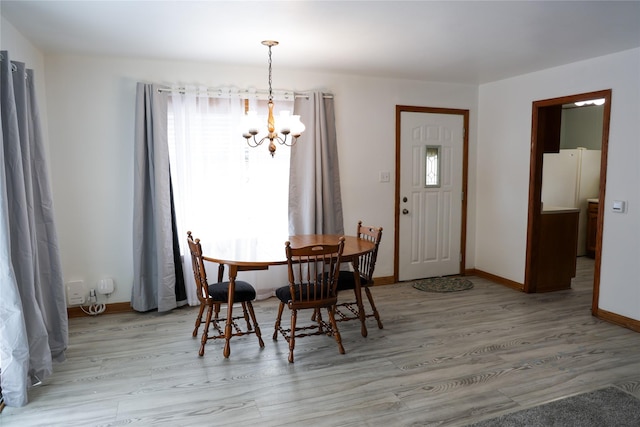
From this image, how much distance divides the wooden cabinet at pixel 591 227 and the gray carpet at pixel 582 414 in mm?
4362

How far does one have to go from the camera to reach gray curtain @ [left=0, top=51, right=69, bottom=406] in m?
2.41

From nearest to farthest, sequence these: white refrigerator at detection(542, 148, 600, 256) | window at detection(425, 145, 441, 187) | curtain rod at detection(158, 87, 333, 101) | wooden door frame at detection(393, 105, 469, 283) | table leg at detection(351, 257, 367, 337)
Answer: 1. table leg at detection(351, 257, 367, 337)
2. curtain rod at detection(158, 87, 333, 101)
3. wooden door frame at detection(393, 105, 469, 283)
4. window at detection(425, 145, 441, 187)
5. white refrigerator at detection(542, 148, 600, 256)

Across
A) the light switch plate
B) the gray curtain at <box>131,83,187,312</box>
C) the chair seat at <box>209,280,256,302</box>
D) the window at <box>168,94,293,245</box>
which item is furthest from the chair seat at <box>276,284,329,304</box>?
the light switch plate

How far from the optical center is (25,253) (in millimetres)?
2596

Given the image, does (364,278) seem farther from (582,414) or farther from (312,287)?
Result: (582,414)

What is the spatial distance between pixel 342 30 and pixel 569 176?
187 inches

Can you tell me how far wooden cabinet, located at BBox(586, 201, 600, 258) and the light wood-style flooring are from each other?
2828 mm

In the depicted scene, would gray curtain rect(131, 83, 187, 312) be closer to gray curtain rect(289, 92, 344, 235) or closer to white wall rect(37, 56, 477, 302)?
white wall rect(37, 56, 477, 302)

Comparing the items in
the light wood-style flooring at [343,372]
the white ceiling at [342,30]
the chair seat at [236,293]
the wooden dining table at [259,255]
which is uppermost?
the white ceiling at [342,30]

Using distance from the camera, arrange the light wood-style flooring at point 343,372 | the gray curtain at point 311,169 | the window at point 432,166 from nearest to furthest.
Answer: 1. the light wood-style flooring at point 343,372
2. the gray curtain at point 311,169
3. the window at point 432,166

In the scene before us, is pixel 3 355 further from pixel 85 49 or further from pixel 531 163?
pixel 531 163

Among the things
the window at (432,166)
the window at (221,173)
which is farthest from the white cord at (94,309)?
the window at (432,166)

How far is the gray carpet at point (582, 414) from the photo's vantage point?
7.65ft

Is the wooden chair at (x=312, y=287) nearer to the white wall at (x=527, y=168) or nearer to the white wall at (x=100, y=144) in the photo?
the white wall at (x=100, y=144)
